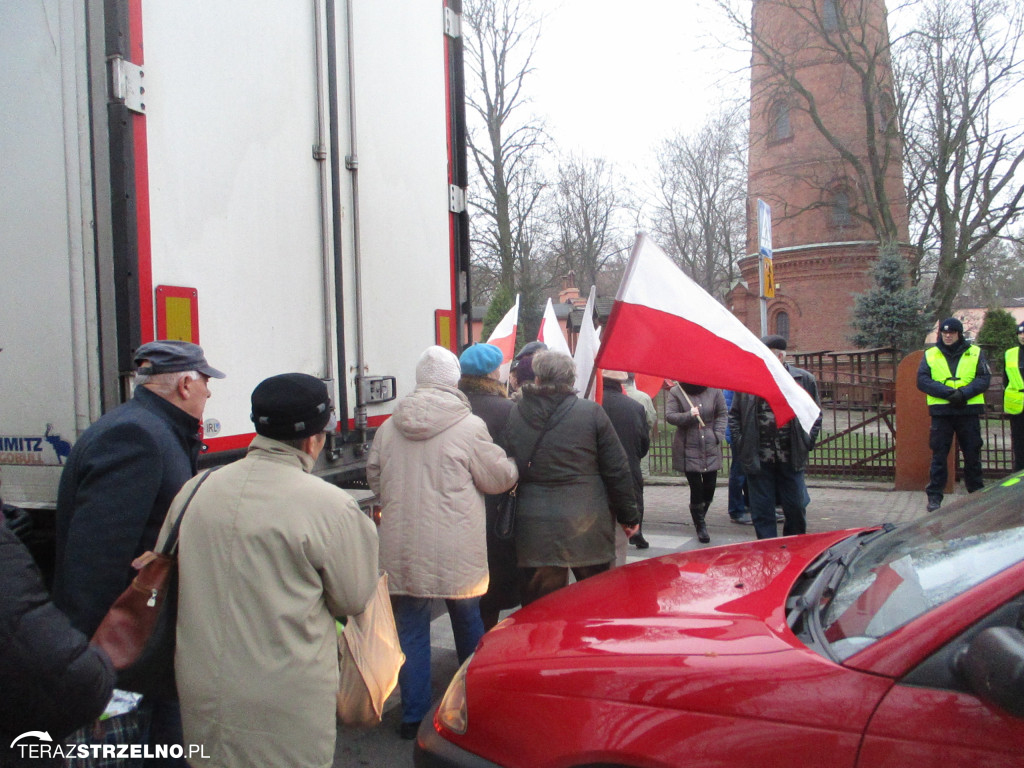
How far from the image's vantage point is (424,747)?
7.73ft

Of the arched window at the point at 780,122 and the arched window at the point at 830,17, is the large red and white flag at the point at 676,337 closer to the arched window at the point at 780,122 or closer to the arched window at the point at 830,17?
the arched window at the point at 830,17

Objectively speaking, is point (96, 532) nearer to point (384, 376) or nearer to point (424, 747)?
point (424, 747)

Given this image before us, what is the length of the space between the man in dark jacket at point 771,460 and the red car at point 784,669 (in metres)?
3.03

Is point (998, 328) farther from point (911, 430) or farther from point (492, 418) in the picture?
point (492, 418)

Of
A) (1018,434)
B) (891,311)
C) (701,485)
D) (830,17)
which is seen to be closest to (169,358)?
(701,485)

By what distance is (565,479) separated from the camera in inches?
146

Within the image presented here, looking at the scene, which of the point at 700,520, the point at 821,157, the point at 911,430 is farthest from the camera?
the point at 821,157

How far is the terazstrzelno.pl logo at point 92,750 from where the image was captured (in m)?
1.69

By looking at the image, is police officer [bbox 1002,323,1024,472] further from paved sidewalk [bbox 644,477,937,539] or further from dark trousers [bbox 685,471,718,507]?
dark trousers [bbox 685,471,718,507]

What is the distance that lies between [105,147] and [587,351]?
3052 millimetres

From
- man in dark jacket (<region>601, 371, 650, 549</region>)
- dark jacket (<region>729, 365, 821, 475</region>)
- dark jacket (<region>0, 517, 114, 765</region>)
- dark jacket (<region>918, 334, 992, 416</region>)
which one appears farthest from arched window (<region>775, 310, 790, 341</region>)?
dark jacket (<region>0, 517, 114, 765</region>)

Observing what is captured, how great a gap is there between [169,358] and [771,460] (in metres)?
4.52

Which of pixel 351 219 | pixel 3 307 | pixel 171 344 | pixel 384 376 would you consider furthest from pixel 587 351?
pixel 3 307

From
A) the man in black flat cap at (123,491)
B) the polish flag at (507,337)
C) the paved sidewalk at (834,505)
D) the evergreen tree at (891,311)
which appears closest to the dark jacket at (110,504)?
the man in black flat cap at (123,491)
